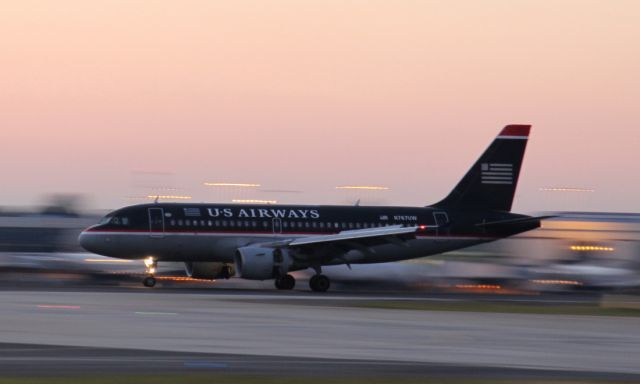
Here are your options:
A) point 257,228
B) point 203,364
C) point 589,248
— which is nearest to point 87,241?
point 257,228

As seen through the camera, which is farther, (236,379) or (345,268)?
(345,268)

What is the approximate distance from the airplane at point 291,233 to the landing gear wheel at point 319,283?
0.04 meters

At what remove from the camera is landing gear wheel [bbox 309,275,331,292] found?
4856cm

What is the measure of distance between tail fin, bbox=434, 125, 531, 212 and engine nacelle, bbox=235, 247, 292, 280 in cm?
888

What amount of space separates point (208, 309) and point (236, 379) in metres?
15.6

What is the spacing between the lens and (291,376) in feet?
59.6

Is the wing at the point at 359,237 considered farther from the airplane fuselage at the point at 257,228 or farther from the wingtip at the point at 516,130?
the wingtip at the point at 516,130

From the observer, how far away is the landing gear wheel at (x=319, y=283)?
48562mm

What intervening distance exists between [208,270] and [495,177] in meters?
13.7

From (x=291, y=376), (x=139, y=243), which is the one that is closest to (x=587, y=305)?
(x=139, y=243)

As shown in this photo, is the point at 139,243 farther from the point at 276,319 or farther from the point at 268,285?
the point at 276,319

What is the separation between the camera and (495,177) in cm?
5372

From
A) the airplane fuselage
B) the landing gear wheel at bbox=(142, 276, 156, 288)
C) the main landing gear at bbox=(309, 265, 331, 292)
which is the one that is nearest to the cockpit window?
the airplane fuselage

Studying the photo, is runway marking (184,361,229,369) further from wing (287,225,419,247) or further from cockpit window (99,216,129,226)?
cockpit window (99,216,129,226)
